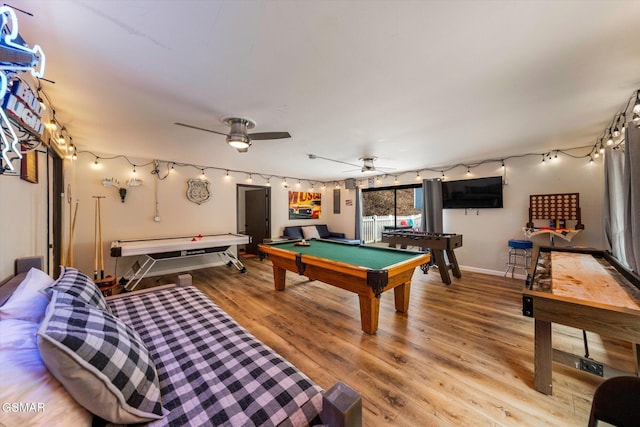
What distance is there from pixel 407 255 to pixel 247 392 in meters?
2.52

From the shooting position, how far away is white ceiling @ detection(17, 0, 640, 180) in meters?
1.26

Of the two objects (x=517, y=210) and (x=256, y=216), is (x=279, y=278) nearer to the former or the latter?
(x=256, y=216)

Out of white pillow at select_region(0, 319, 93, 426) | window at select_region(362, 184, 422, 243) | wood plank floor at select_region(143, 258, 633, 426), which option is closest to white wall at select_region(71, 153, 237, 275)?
wood plank floor at select_region(143, 258, 633, 426)

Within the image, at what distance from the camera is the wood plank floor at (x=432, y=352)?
1.56m

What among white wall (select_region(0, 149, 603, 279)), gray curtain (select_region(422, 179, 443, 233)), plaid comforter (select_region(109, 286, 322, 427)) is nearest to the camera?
plaid comforter (select_region(109, 286, 322, 427))

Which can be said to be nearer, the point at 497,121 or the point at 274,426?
the point at 274,426

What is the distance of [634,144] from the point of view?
1.95 meters

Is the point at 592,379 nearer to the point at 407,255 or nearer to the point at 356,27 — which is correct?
the point at 407,255

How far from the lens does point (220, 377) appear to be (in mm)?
1107

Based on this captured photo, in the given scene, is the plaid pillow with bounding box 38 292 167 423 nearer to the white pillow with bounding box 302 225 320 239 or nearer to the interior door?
the interior door

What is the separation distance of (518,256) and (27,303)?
6.28 m

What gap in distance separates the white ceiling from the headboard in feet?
4.63

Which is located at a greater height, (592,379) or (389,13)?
(389,13)

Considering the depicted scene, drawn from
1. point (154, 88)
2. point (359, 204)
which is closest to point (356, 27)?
point (154, 88)
